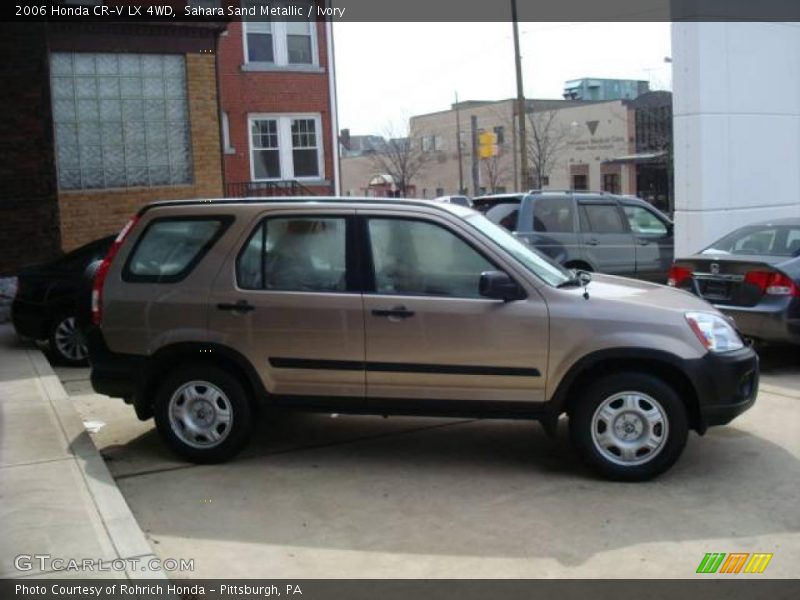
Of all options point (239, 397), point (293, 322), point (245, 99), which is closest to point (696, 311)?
point (293, 322)

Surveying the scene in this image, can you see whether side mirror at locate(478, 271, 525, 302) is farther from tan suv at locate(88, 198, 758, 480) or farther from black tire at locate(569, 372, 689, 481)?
black tire at locate(569, 372, 689, 481)

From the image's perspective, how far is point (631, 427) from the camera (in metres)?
5.33

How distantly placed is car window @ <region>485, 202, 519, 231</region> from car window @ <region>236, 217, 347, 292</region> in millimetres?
6357

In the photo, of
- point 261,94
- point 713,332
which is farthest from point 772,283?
point 261,94

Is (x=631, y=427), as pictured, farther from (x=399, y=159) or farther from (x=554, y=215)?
(x=399, y=159)

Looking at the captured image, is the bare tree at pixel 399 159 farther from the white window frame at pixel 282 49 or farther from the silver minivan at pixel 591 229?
the silver minivan at pixel 591 229

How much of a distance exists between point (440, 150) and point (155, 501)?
68398 millimetres

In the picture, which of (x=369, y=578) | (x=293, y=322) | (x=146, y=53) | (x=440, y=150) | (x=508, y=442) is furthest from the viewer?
(x=440, y=150)

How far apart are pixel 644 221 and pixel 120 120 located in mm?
9419

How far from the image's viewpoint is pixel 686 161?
1155 cm

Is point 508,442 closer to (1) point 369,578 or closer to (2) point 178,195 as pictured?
(1) point 369,578

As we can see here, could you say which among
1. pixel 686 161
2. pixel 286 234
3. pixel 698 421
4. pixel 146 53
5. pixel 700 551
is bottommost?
pixel 700 551

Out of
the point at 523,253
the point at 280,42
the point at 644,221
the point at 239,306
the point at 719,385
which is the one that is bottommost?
the point at 719,385

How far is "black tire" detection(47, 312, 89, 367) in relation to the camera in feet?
31.3
